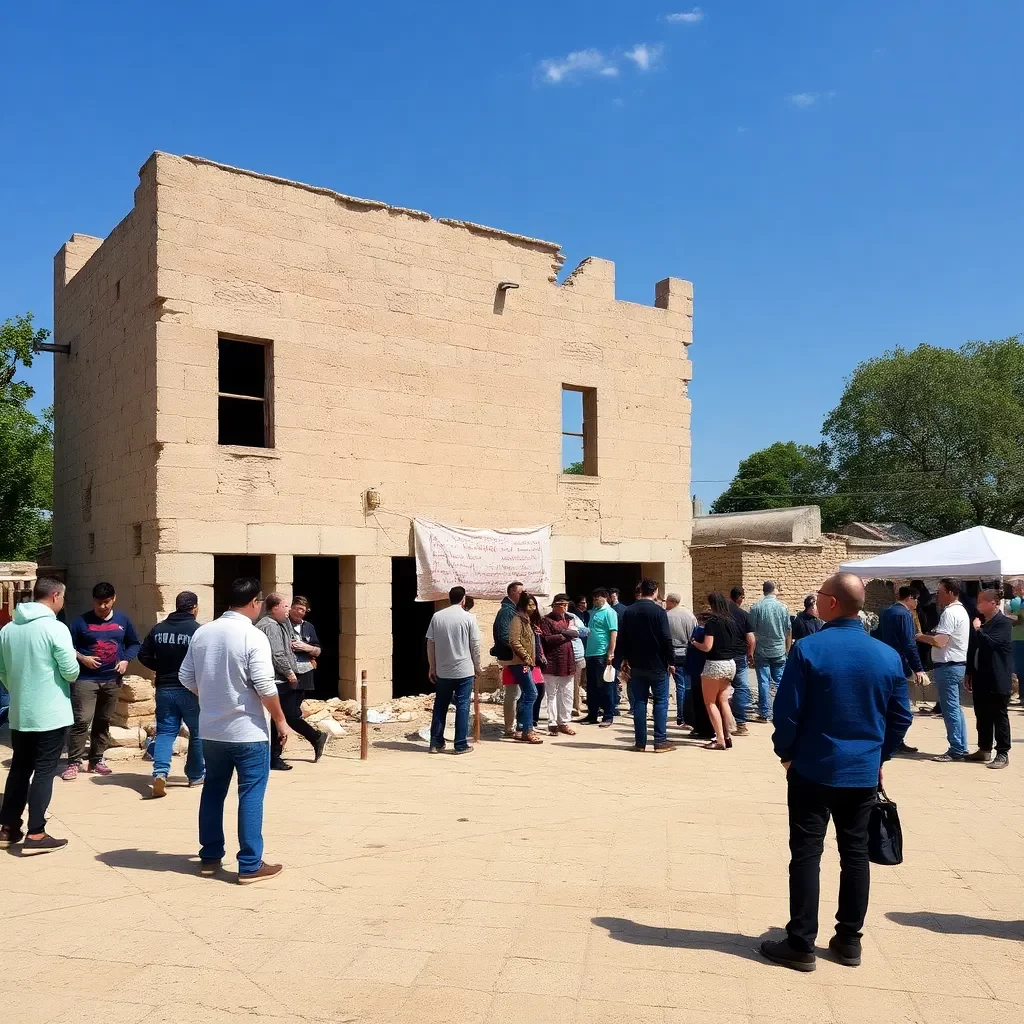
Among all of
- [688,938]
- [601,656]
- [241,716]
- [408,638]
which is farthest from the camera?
[408,638]

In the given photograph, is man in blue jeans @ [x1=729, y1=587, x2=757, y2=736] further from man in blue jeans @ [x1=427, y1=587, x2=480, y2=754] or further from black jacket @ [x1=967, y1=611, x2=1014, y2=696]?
man in blue jeans @ [x1=427, y1=587, x2=480, y2=754]

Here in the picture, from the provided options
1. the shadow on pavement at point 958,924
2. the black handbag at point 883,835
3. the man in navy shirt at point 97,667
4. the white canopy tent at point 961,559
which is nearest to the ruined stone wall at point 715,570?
the white canopy tent at point 961,559

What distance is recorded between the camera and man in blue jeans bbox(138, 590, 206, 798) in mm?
7383

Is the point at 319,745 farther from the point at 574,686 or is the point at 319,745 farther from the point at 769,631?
the point at 769,631

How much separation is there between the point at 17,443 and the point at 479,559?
1123 centimetres

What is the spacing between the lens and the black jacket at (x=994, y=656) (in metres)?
8.51

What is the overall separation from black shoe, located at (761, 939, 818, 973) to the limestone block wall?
8685mm

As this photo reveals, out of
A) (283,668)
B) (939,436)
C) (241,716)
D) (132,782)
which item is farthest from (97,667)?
(939,436)

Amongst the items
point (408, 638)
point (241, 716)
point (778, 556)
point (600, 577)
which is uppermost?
point (778, 556)

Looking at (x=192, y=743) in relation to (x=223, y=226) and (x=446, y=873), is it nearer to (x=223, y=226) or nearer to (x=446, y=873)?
(x=446, y=873)

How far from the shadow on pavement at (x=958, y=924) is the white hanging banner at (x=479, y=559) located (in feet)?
28.6

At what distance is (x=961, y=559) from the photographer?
13.2 meters

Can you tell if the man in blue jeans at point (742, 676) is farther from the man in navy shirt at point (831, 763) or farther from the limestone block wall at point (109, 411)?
the limestone block wall at point (109, 411)

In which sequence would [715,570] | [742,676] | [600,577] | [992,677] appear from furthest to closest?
[715,570]
[600,577]
[742,676]
[992,677]
